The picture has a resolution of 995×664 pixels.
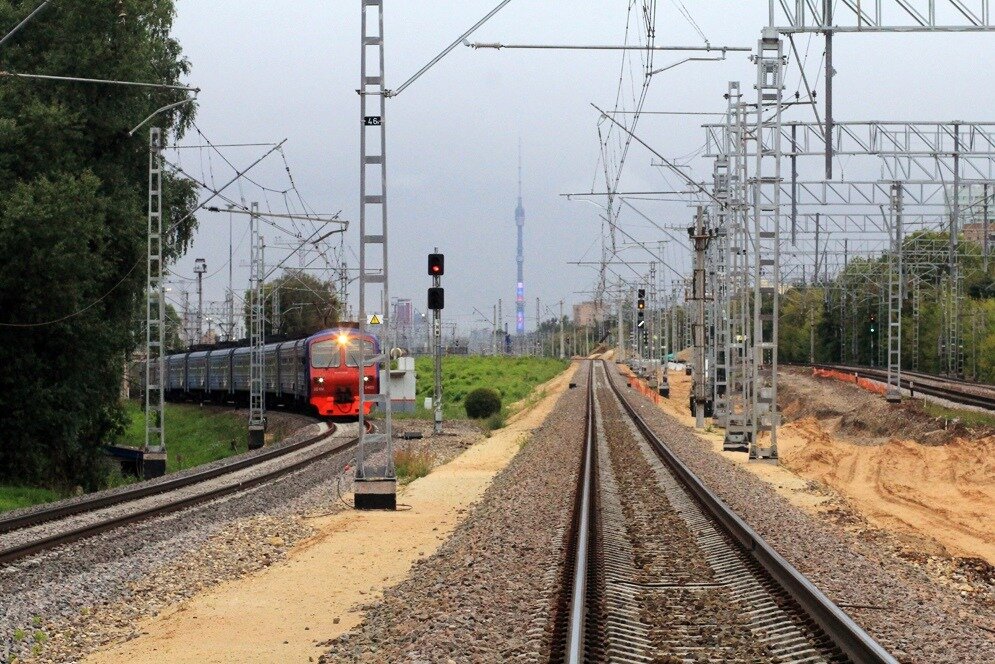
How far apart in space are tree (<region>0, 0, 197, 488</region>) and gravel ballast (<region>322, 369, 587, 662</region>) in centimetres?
1435

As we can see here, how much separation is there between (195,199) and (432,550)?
29381 mm

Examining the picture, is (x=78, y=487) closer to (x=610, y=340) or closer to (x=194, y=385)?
(x=194, y=385)

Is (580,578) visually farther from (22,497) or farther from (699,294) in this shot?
(699,294)

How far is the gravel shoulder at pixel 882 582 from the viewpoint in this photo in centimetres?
897

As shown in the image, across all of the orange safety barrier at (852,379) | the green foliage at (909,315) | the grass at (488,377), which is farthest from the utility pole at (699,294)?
the grass at (488,377)

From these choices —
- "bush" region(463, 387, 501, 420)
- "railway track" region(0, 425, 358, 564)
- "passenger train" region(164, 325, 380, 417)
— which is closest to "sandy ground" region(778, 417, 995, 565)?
"railway track" region(0, 425, 358, 564)

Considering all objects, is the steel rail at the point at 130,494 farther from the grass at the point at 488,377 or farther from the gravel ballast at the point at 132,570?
the grass at the point at 488,377

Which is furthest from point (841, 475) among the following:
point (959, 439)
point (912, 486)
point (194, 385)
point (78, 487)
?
point (194, 385)

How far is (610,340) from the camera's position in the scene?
199m

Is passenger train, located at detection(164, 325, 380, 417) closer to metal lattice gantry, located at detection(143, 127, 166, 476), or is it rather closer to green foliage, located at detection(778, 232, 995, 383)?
metal lattice gantry, located at detection(143, 127, 166, 476)

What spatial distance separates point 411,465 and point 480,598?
16.8m

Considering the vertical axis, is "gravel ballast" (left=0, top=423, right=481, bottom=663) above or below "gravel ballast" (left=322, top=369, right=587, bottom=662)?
below

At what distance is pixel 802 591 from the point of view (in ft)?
34.2

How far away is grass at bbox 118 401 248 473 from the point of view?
4738cm
